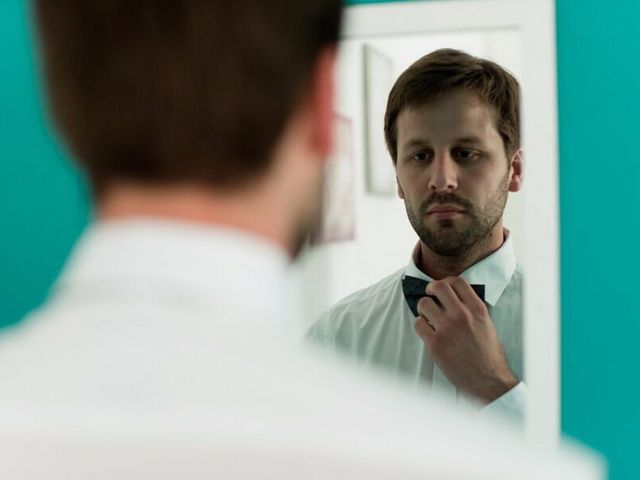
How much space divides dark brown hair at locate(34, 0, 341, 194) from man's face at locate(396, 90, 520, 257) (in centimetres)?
70

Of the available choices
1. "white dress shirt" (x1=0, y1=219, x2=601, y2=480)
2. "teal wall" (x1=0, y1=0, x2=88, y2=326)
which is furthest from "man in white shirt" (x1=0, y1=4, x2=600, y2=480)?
"teal wall" (x1=0, y1=0, x2=88, y2=326)

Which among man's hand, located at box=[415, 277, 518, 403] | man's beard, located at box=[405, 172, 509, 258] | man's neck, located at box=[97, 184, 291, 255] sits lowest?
man's neck, located at box=[97, 184, 291, 255]

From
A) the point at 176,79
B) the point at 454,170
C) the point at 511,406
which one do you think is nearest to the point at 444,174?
the point at 454,170

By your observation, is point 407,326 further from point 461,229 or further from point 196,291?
point 196,291

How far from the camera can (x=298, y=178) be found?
1.39 ft

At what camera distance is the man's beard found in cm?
110

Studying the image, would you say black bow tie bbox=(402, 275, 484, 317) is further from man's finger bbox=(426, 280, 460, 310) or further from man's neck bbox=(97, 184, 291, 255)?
man's neck bbox=(97, 184, 291, 255)

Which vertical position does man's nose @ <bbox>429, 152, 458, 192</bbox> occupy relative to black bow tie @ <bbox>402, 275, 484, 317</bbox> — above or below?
above

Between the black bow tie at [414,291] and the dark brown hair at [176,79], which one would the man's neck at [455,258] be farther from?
the dark brown hair at [176,79]

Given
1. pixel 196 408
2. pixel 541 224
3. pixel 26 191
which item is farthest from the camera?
pixel 26 191

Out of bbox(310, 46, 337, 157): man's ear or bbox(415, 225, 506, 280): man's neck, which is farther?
bbox(415, 225, 506, 280): man's neck

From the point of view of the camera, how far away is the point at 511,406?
3.60 feet

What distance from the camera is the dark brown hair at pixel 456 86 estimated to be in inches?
42.9

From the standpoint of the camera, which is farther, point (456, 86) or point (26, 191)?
point (26, 191)
